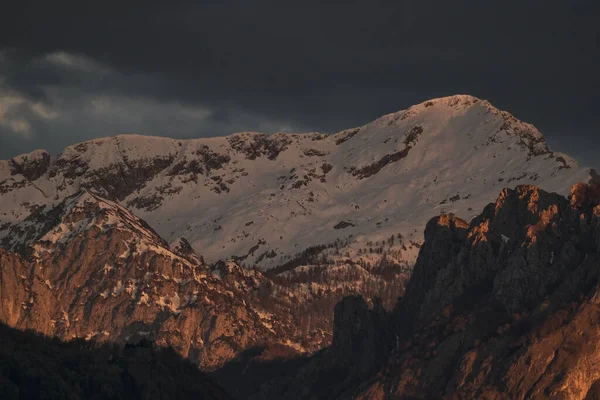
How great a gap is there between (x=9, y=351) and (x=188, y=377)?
28.9 meters

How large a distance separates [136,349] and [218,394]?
519 inches

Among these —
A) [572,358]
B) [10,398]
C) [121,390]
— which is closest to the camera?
[10,398]

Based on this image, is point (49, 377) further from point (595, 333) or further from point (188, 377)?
point (595, 333)

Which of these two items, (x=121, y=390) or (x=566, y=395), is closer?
(x=121, y=390)

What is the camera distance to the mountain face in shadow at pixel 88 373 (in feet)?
522

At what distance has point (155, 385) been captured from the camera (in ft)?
576

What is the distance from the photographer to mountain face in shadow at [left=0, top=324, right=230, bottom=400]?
159 m

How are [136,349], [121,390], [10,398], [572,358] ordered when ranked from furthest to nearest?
[572,358], [136,349], [121,390], [10,398]

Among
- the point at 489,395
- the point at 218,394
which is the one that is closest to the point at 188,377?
the point at 218,394

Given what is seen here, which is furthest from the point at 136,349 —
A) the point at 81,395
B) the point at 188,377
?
the point at 81,395

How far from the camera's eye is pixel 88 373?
6629 inches

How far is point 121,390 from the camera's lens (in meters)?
170

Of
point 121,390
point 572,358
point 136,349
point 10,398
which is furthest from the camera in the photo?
point 572,358

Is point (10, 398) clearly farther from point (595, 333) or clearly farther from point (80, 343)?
point (595, 333)
